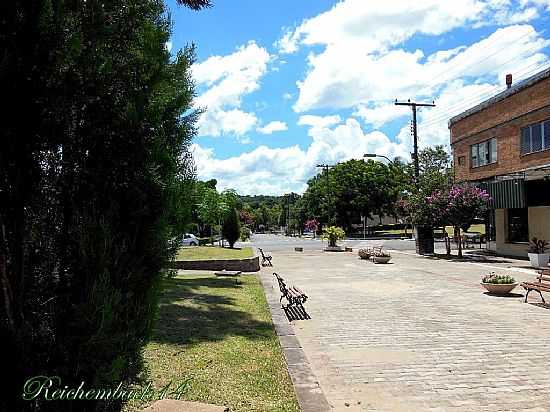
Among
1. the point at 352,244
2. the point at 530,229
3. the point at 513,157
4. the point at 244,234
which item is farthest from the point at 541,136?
the point at 244,234

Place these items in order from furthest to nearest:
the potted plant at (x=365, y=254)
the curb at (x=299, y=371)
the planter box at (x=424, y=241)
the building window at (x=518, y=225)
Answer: the planter box at (x=424, y=241) < the potted plant at (x=365, y=254) < the building window at (x=518, y=225) < the curb at (x=299, y=371)

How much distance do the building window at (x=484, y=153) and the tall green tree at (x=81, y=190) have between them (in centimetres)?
2880

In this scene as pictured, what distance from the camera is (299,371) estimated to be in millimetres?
6656

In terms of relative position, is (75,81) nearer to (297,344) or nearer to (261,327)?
(297,344)

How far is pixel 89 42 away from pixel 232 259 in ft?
61.3

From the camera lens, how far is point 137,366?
3.97 meters

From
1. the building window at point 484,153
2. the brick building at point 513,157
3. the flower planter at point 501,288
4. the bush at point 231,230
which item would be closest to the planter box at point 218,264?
the flower planter at point 501,288

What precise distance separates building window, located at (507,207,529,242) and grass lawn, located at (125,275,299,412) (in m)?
19.4

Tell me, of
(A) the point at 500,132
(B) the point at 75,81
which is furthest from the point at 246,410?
(A) the point at 500,132

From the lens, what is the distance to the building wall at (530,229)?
25086mm

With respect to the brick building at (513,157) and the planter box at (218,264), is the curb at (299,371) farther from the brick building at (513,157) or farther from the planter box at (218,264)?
the brick building at (513,157)

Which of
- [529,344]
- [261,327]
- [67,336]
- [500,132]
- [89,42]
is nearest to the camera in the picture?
[67,336]

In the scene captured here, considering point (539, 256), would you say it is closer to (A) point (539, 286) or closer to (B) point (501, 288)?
(B) point (501, 288)

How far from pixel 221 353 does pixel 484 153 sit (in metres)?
27.3
